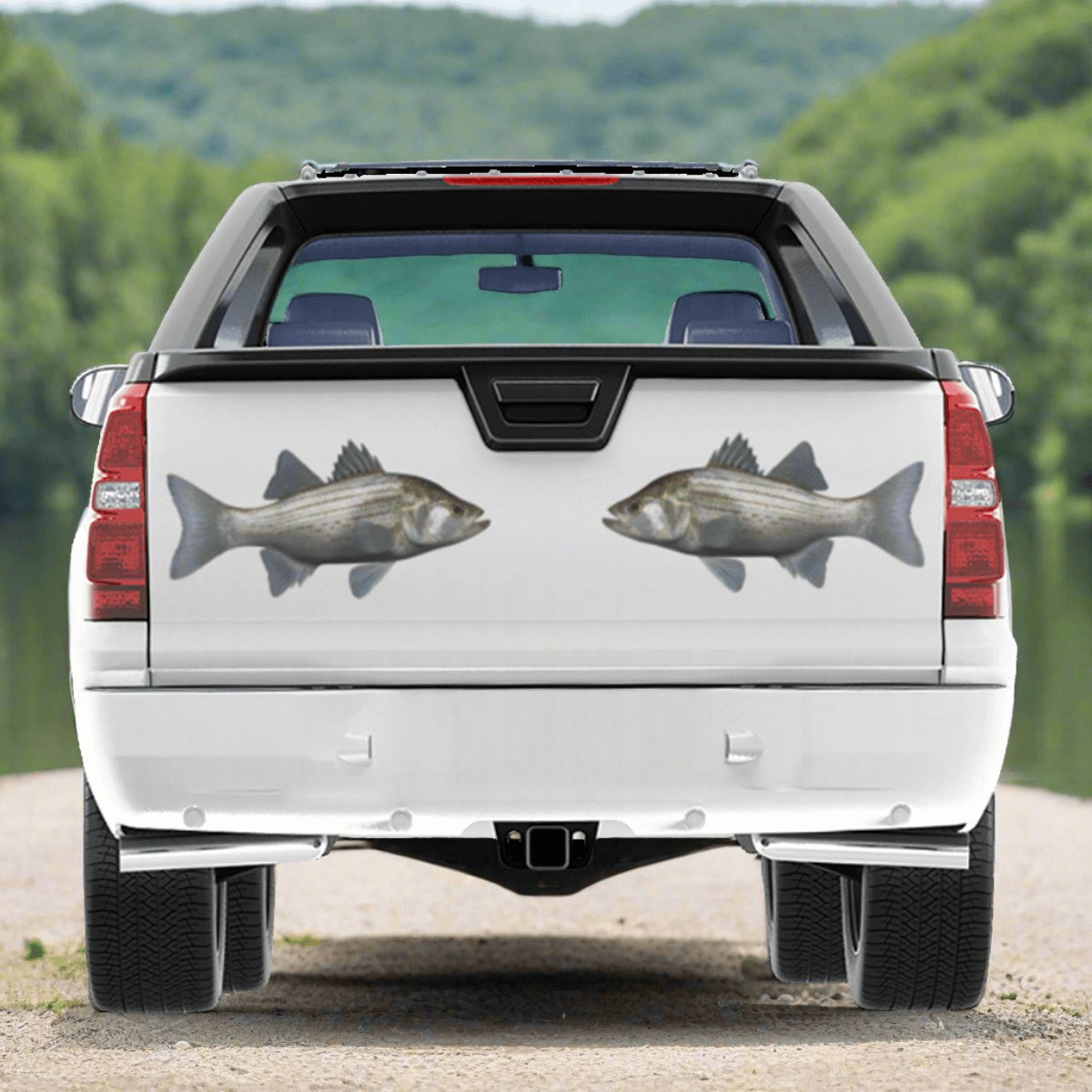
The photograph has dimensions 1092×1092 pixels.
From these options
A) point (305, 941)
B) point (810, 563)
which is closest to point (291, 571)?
point (810, 563)

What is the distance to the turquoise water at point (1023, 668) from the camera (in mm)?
15750

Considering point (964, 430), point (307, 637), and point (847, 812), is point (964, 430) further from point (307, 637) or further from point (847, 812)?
point (307, 637)

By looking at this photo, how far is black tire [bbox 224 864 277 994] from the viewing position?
17.8ft

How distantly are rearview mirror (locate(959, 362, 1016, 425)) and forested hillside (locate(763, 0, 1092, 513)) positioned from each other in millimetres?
44477

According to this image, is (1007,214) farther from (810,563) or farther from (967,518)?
(810,563)

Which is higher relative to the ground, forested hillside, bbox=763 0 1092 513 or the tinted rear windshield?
forested hillside, bbox=763 0 1092 513

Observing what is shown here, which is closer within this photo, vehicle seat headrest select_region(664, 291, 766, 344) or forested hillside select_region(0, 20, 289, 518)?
vehicle seat headrest select_region(664, 291, 766, 344)

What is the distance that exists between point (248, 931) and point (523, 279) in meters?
2.17

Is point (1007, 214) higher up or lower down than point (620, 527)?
higher up

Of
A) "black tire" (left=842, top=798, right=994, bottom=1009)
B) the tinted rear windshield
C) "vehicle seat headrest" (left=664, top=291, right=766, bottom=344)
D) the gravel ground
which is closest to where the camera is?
the gravel ground

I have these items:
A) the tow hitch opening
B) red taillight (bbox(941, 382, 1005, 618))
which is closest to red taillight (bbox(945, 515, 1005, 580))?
red taillight (bbox(941, 382, 1005, 618))

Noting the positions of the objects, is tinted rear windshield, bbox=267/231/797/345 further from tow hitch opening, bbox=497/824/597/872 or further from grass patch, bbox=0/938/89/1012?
grass patch, bbox=0/938/89/1012

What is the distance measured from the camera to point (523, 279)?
222 inches

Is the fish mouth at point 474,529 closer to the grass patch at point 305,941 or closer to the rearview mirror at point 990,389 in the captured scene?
the rearview mirror at point 990,389
